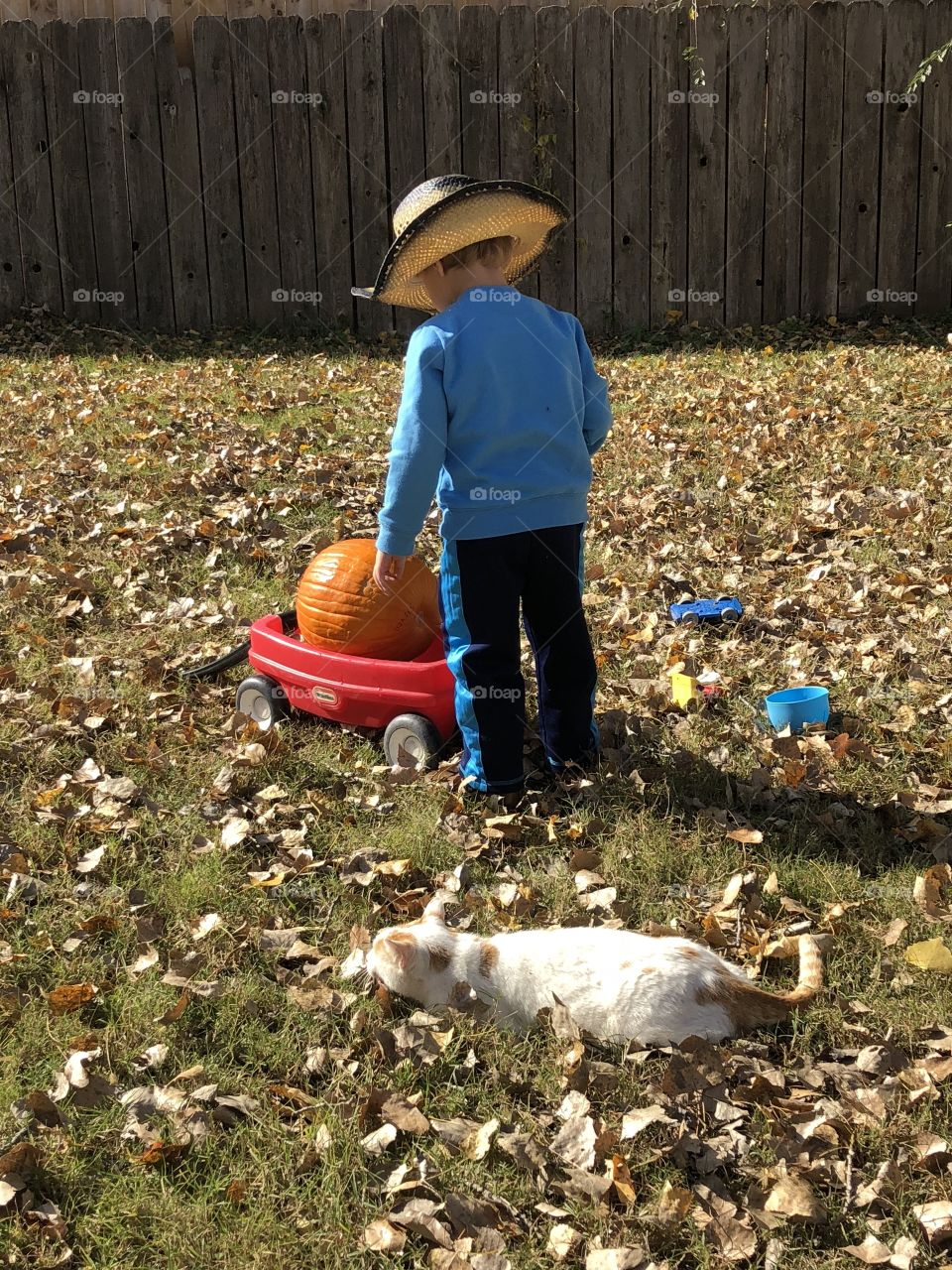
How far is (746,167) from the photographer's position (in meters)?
10.3

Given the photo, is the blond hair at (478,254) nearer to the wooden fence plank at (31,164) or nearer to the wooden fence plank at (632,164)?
the wooden fence plank at (632,164)

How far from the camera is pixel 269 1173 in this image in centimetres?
259

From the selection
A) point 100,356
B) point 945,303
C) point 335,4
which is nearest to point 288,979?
point 100,356

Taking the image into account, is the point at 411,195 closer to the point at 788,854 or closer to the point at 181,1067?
the point at 788,854

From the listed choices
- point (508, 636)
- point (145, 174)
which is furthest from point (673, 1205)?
point (145, 174)

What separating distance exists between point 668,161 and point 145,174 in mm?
4507

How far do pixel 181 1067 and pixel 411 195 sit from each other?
2676 mm

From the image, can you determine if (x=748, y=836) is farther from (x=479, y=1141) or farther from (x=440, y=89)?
(x=440, y=89)

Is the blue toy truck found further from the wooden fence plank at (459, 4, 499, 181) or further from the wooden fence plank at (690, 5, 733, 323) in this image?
the wooden fence plank at (459, 4, 499, 181)

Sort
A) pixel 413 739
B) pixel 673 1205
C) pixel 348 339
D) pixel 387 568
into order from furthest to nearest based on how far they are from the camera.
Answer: pixel 348 339, pixel 413 739, pixel 387 568, pixel 673 1205

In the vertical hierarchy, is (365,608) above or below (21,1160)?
above

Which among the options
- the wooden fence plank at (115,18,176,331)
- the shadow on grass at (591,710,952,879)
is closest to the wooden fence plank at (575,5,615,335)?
the wooden fence plank at (115,18,176,331)

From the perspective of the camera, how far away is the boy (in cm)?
371


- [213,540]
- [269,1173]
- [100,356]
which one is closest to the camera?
[269,1173]
